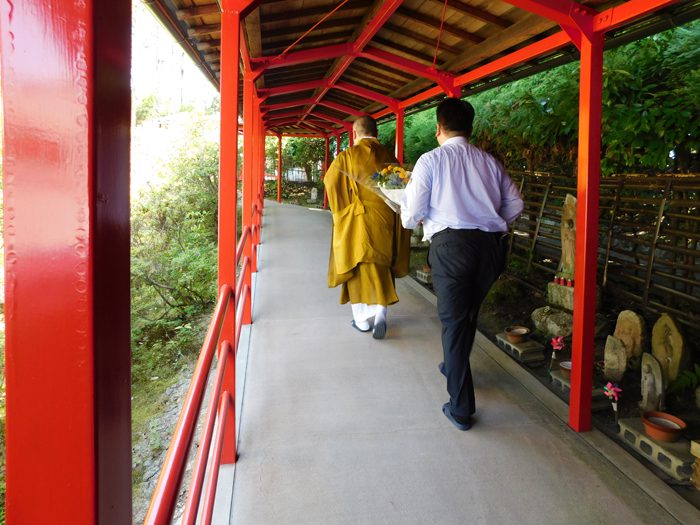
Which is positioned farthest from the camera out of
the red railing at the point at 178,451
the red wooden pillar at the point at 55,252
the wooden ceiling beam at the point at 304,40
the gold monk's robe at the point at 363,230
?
the wooden ceiling beam at the point at 304,40

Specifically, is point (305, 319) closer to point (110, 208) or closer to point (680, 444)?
point (680, 444)

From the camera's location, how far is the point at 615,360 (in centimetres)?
357

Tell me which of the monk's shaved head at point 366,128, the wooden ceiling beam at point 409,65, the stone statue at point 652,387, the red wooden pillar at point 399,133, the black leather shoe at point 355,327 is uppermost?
the wooden ceiling beam at point 409,65

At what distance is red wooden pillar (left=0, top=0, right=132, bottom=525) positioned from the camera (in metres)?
0.57

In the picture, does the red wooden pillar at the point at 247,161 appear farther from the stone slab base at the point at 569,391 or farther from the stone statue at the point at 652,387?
the stone statue at the point at 652,387

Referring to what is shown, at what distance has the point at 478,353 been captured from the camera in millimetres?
3947

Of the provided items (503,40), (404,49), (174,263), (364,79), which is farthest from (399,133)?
(174,263)

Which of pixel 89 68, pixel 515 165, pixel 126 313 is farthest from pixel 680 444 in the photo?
pixel 515 165

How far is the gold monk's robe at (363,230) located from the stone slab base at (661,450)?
1.89m

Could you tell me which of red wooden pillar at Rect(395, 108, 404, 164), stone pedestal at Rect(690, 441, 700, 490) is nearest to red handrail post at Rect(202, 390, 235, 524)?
stone pedestal at Rect(690, 441, 700, 490)

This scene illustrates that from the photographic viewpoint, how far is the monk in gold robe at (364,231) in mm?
3963

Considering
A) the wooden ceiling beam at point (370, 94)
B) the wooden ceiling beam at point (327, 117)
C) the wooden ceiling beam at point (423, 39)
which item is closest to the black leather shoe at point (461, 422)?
the wooden ceiling beam at point (423, 39)

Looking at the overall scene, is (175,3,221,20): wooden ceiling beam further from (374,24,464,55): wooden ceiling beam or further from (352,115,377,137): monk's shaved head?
Answer: (374,24,464,55): wooden ceiling beam

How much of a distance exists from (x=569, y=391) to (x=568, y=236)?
2.04 m
